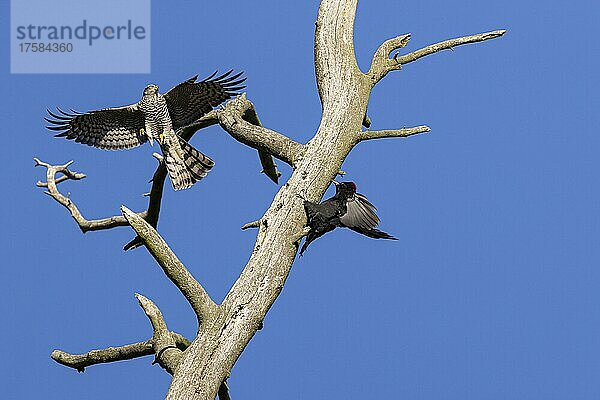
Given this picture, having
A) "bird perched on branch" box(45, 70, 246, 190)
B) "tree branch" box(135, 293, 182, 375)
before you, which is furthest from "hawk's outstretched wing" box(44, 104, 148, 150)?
"tree branch" box(135, 293, 182, 375)

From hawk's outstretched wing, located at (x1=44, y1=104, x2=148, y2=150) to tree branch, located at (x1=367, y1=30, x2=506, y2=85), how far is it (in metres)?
1.02

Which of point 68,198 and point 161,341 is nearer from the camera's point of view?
point 161,341

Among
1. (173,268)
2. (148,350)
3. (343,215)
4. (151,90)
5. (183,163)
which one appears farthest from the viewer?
(183,163)

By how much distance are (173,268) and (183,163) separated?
0.78 meters

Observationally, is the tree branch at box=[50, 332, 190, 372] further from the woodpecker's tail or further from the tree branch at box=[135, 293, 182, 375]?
the woodpecker's tail

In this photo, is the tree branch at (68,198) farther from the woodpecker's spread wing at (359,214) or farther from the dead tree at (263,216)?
the woodpecker's spread wing at (359,214)

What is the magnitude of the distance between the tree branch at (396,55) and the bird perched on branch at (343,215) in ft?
1.98

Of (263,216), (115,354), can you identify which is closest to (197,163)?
(263,216)

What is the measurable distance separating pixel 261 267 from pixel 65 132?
113cm

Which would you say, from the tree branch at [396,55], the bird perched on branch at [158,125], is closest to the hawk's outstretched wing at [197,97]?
the bird perched on branch at [158,125]

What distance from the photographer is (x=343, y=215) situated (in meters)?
3.47

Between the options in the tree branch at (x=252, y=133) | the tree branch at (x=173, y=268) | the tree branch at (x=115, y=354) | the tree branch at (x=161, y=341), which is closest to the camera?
the tree branch at (x=173, y=268)

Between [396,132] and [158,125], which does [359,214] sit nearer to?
[396,132]

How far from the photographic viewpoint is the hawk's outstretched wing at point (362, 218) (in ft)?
11.4
